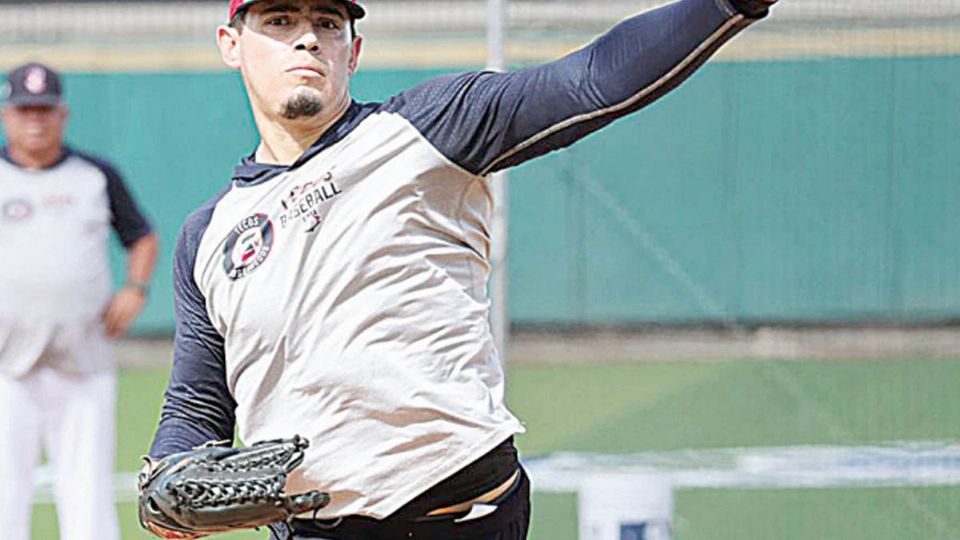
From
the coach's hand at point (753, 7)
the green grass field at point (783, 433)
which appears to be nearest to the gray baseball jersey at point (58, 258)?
the green grass field at point (783, 433)

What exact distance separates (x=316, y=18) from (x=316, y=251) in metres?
0.48

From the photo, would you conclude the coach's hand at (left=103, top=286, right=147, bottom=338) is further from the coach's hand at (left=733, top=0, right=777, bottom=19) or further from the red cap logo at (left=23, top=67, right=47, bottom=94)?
the coach's hand at (left=733, top=0, right=777, bottom=19)

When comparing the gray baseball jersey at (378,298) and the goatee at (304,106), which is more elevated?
the goatee at (304,106)

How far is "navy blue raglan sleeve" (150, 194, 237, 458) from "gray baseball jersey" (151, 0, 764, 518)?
10 centimetres

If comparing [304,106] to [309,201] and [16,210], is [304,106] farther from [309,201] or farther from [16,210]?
[16,210]


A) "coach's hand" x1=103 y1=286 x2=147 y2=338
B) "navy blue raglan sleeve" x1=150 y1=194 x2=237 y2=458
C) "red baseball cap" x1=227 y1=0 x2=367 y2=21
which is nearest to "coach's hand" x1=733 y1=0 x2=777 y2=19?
"red baseball cap" x1=227 y1=0 x2=367 y2=21

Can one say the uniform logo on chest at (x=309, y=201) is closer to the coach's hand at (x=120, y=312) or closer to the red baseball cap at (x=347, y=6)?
the red baseball cap at (x=347, y=6)

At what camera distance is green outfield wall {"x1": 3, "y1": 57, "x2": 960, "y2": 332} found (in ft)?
24.5

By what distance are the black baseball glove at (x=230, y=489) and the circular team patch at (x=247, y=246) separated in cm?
32

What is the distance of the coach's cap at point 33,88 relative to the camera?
6.78 m

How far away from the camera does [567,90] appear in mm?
2721

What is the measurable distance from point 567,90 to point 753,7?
16.6 inches

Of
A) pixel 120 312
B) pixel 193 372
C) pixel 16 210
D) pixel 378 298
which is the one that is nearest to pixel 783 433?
pixel 120 312

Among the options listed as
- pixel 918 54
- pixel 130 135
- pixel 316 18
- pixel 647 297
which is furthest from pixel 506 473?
pixel 130 135
